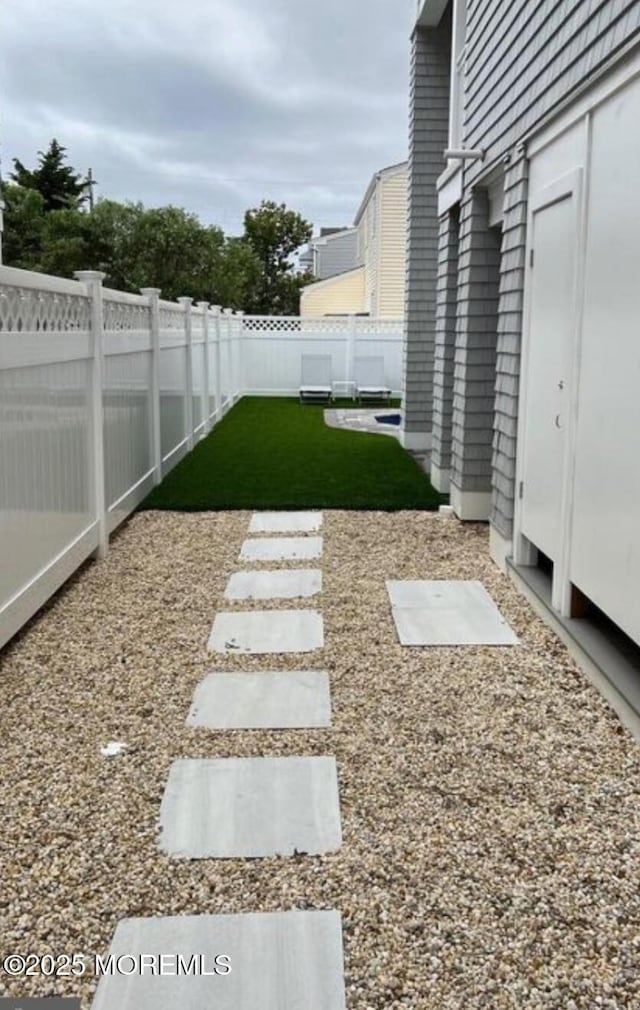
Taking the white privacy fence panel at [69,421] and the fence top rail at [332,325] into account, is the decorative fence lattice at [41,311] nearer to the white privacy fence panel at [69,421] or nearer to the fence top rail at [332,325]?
the white privacy fence panel at [69,421]

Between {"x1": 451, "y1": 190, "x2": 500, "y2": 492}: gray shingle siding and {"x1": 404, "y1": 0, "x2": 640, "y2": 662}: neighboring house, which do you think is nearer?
{"x1": 404, "y1": 0, "x2": 640, "y2": 662}: neighboring house

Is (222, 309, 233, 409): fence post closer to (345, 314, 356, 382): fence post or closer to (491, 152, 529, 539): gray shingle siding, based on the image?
(345, 314, 356, 382): fence post

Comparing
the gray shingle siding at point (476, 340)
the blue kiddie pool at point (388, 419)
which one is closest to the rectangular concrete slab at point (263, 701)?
the gray shingle siding at point (476, 340)

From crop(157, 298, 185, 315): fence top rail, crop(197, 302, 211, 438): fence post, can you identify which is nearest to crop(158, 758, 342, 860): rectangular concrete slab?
crop(157, 298, 185, 315): fence top rail

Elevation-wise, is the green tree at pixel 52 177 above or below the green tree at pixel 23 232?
above

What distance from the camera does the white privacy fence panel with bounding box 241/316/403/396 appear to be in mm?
18469

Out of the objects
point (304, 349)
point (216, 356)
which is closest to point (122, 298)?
point (216, 356)

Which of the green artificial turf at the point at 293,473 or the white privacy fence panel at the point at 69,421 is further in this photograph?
the green artificial turf at the point at 293,473

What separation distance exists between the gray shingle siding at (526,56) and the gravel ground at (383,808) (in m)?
2.43

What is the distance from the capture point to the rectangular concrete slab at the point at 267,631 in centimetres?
408

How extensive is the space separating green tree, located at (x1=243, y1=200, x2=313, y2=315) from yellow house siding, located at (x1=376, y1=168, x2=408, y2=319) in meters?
16.8

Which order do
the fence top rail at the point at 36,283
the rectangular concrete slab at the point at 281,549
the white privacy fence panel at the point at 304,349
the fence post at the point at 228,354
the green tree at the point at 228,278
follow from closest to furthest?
the fence top rail at the point at 36,283, the rectangular concrete slab at the point at 281,549, the fence post at the point at 228,354, the white privacy fence panel at the point at 304,349, the green tree at the point at 228,278

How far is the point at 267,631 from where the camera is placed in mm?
4301

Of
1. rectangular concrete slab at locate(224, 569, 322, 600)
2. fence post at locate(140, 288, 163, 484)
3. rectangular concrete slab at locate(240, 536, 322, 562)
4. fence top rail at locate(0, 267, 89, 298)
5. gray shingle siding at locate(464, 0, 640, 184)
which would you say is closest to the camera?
gray shingle siding at locate(464, 0, 640, 184)
